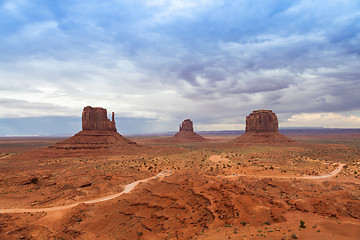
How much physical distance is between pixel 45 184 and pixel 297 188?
141ft

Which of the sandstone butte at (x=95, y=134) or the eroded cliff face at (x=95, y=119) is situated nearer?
the sandstone butte at (x=95, y=134)

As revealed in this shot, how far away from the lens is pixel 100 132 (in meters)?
90.6

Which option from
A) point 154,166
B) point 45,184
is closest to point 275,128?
point 154,166

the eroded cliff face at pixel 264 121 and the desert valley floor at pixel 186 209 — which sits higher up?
the eroded cliff face at pixel 264 121

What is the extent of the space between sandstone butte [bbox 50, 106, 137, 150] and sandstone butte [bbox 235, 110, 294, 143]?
237ft

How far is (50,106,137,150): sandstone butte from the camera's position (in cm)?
8052

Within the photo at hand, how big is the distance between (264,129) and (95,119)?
94.6 m

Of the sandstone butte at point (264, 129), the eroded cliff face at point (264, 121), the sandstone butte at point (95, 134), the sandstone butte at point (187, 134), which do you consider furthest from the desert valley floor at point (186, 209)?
the sandstone butte at point (187, 134)

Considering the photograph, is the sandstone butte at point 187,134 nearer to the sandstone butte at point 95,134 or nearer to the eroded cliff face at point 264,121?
the eroded cliff face at point 264,121

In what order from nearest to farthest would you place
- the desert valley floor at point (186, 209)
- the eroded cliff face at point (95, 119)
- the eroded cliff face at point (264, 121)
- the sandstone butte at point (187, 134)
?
1. the desert valley floor at point (186, 209)
2. the eroded cliff face at point (95, 119)
3. the eroded cliff face at point (264, 121)
4. the sandstone butte at point (187, 134)

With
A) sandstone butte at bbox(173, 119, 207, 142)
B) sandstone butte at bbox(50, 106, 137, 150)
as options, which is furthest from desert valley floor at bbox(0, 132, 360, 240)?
sandstone butte at bbox(173, 119, 207, 142)

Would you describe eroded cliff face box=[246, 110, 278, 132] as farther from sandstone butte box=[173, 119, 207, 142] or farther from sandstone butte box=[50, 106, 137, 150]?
sandstone butte box=[50, 106, 137, 150]

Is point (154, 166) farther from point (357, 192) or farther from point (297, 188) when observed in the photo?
point (357, 192)

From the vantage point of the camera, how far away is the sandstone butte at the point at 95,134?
8052cm
